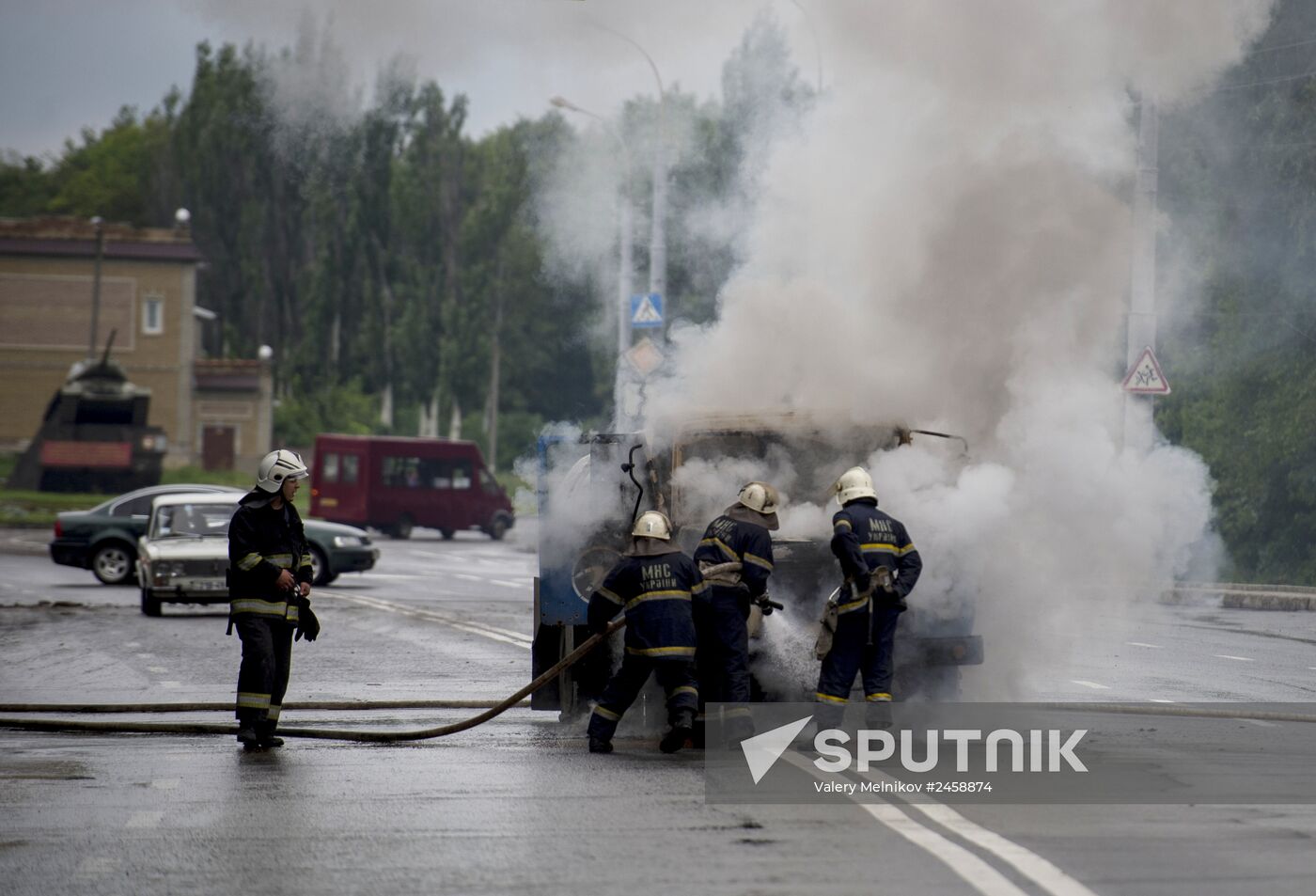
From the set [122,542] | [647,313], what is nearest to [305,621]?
[122,542]

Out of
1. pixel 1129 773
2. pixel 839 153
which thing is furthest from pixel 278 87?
pixel 1129 773

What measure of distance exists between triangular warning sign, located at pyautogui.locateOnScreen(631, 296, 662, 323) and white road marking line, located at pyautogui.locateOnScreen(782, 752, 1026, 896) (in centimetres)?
2116

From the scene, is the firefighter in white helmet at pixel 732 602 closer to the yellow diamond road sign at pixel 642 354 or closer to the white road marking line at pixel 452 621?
the white road marking line at pixel 452 621

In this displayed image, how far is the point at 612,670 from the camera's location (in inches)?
441

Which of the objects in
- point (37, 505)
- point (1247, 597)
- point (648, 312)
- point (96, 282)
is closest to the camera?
point (1247, 597)

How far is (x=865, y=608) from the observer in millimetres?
9875

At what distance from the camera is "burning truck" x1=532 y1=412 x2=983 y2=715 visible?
1093 cm

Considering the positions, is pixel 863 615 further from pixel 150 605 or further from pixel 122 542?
pixel 122 542

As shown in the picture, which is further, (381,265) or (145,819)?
(381,265)

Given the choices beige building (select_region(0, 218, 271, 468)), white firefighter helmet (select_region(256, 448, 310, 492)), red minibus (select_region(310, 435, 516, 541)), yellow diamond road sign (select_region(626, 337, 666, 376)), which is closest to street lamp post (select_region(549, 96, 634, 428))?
yellow diamond road sign (select_region(626, 337, 666, 376))

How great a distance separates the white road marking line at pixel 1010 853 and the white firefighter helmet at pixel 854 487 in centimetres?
253

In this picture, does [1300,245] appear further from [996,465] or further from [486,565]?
[996,465]

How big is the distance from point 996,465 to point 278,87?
28.6 m

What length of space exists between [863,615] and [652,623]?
1.14m
